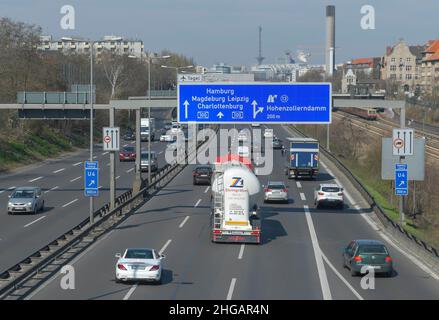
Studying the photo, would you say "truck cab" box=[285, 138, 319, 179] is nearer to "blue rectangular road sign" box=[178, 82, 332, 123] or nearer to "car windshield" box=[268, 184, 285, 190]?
"car windshield" box=[268, 184, 285, 190]

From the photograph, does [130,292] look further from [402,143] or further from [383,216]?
[383,216]

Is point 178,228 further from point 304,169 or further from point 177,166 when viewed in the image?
point 177,166

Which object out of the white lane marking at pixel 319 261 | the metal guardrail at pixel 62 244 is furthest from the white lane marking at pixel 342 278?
the metal guardrail at pixel 62 244

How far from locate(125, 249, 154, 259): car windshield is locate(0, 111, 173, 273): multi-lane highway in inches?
181

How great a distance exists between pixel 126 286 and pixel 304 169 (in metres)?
36.6

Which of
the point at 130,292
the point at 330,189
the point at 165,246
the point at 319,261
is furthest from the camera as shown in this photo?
Answer: the point at 330,189

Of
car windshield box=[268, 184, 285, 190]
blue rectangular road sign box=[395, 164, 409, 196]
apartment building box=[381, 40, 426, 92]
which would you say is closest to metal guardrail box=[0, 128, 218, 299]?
car windshield box=[268, 184, 285, 190]

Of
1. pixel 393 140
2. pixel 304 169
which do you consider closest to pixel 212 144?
pixel 304 169

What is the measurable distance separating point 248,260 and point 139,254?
5932 mm

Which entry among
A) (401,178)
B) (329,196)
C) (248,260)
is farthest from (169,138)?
(248,260)

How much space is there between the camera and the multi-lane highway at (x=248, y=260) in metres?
23.9

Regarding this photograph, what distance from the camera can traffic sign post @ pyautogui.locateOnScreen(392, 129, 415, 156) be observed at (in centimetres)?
3838

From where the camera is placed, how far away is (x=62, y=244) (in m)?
30.9

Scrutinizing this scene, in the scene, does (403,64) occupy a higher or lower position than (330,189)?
higher
